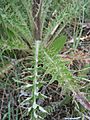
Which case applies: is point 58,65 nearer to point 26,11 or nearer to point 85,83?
point 85,83

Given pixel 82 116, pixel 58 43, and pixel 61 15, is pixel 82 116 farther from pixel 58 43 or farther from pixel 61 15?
pixel 61 15

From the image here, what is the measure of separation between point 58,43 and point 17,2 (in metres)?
0.23

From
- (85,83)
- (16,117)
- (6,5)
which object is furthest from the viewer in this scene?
(6,5)

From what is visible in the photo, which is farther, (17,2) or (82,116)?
(17,2)

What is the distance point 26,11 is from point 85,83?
330mm

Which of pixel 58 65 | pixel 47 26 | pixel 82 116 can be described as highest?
pixel 47 26

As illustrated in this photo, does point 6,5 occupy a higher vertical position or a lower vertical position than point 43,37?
higher

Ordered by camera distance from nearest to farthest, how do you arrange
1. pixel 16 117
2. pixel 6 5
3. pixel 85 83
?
pixel 16 117 → pixel 85 83 → pixel 6 5

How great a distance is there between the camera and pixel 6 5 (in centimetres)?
107

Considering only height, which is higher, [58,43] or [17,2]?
[17,2]

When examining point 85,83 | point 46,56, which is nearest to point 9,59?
point 46,56

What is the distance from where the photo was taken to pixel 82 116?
2.83 feet

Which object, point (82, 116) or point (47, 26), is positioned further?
point (47, 26)

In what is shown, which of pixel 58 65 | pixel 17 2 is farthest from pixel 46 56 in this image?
pixel 17 2
